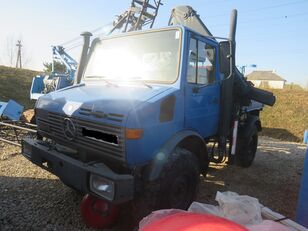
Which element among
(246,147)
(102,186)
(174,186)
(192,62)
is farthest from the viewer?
(246,147)

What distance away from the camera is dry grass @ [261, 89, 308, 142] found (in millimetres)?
17453

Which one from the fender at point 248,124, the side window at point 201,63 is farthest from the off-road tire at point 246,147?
the side window at point 201,63

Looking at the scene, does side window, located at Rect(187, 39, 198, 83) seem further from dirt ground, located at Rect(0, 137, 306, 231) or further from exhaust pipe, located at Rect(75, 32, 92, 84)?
dirt ground, located at Rect(0, 137, 306, 231)

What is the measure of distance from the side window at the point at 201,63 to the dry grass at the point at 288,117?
13.9 meters

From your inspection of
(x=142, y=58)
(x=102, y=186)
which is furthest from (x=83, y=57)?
(x=102, y=186)

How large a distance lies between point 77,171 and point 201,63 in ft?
7.10

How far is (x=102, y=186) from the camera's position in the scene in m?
2.81

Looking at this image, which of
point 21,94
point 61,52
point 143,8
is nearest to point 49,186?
point 61,52

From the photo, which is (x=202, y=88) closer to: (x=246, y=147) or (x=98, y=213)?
(x=98, y=213)

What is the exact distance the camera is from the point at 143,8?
16422mm

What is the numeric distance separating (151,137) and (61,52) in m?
12.4

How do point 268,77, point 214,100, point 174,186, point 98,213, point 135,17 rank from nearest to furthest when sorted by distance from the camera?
point 174,186
point 98,213
point 214,100
point 135,17
point 268,77

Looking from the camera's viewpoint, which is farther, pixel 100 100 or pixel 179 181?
pixel 179 181

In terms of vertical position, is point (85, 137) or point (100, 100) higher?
point (100, 100)
